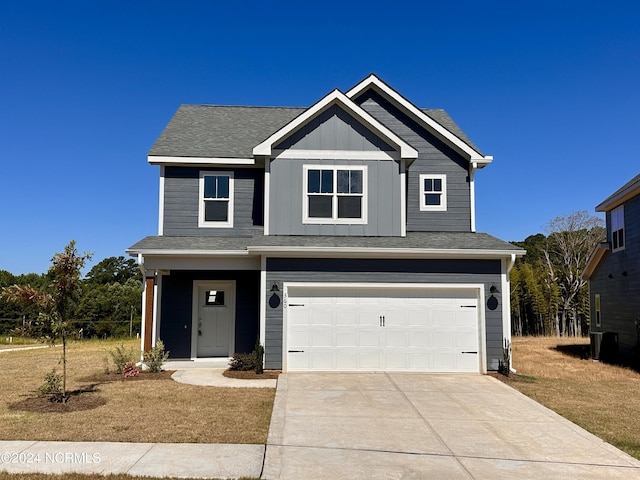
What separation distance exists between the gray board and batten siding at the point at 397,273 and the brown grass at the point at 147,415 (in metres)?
3.13

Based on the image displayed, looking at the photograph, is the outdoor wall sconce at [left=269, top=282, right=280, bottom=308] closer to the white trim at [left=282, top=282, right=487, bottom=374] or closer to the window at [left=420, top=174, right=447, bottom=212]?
the white trim at [left=282, top=282, right=487, bottom=374]

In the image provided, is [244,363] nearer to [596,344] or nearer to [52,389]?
[52,389]

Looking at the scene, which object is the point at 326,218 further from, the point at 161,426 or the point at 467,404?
the point at 161,426

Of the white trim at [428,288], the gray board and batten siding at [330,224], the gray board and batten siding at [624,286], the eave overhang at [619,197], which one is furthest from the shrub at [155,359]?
the eave overhang at [619,197]

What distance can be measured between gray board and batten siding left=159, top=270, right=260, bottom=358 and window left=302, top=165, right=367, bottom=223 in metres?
2.68

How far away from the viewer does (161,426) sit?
7469mm

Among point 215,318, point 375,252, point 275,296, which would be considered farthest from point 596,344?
point 215,318

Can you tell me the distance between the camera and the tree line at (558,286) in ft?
96.2

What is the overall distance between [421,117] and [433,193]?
241cm

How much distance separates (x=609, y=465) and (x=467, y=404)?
318 cm

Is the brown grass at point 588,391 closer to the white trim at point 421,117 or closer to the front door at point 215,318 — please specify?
the white trim at point 421,117

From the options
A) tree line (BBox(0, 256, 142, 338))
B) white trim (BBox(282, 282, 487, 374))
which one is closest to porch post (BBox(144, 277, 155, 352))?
white trim (BBox(282, 282, 487, 374))

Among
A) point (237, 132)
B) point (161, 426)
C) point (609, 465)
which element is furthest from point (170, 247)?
point (609, 465)

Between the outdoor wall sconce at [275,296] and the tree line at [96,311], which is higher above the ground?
the outdoor wall sconce at [275,296]
